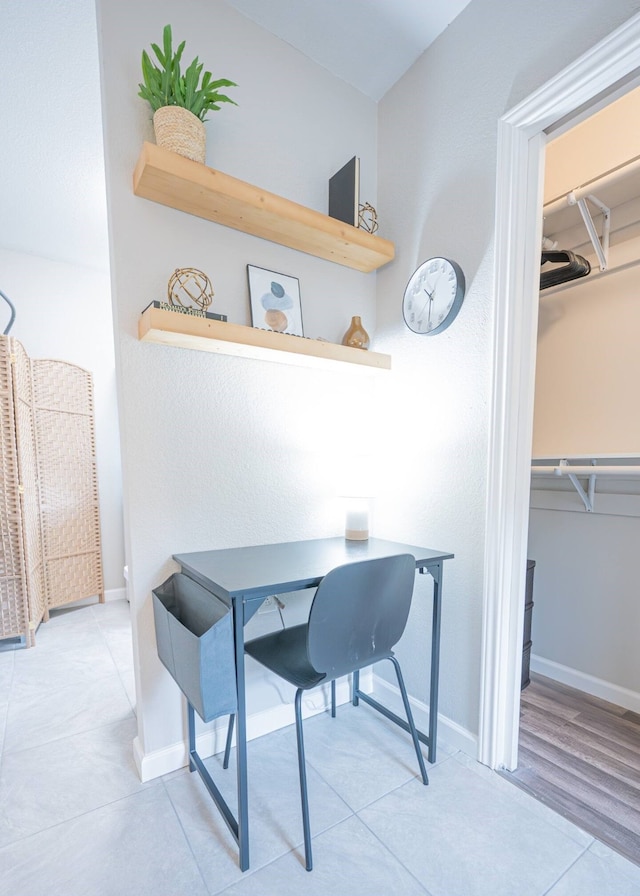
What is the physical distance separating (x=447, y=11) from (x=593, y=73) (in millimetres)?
800

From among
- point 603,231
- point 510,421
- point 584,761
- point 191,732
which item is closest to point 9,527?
point 191,732

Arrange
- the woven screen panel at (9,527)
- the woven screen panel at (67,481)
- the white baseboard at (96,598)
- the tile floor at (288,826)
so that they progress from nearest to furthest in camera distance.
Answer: the tile floor at (288,826) < the woven screen panel at (9,527) < the woven screen panel at (67,481) < the white baseboard at (96,598)

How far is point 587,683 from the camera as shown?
77.9 inches

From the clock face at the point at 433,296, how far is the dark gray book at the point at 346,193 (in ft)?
1.20

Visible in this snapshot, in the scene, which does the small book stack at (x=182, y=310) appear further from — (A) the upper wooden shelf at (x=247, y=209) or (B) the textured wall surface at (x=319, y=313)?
(A) the upper wooden shelf at (x=247, y=209)

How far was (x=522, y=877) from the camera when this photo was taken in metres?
1.10

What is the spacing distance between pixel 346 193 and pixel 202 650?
6.03 ft

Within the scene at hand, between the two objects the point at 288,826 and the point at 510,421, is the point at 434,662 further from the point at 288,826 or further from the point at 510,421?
the point at 510,421

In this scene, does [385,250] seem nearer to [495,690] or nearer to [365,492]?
[365,492]

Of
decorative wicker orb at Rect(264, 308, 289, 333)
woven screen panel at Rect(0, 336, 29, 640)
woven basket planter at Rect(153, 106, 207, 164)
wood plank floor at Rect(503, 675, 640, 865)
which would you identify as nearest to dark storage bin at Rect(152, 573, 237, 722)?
decorative wicker orb at Rect(264, 308, 289, 333)

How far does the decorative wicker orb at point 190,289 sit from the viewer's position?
1464 mm

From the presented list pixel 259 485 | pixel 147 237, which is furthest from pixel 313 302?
pixel 259 485

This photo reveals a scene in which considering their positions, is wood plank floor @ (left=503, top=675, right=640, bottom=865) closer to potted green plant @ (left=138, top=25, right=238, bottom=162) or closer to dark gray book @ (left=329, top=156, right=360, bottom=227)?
dark gray book @ (left=329, top=156, right=360, bottom=227)

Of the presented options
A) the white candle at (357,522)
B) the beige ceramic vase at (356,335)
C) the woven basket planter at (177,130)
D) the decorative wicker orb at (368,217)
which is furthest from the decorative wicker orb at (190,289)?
the white candle at (357,522)
